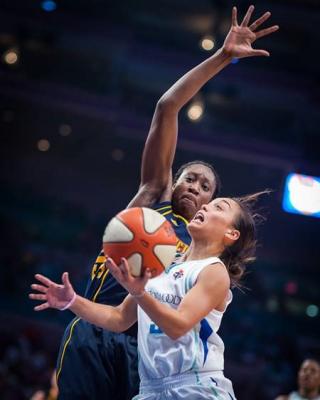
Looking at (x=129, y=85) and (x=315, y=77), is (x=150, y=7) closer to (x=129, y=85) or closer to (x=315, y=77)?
(x=129, y=85)

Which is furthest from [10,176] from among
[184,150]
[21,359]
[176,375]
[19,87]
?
[176,375]

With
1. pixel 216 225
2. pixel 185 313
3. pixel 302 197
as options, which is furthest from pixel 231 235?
pixel 302 197

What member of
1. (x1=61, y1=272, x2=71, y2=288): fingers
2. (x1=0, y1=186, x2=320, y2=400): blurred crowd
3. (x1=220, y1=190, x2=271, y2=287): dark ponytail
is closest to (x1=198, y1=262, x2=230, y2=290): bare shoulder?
(x1=220, y1=190, x2=271, y2=287): dark ponytail

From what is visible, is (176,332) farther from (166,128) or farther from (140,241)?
(166,128)

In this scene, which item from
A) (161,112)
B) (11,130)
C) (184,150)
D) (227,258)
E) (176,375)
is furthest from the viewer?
(11,130)

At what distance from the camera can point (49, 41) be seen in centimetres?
1437

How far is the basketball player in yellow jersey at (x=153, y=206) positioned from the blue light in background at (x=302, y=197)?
399 inches

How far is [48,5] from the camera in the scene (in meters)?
14.0

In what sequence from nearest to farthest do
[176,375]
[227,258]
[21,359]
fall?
[176,375] < [227,258] < [21,359]

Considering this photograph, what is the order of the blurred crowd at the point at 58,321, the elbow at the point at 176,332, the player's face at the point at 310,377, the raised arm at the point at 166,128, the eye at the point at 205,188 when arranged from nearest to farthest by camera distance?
the elbow at the point at 176,332, the raised arm at the point at 166,128, the eye at the point at 205,188, the player's face at the point at 310,377, the blurred crowd at the point at 58,321

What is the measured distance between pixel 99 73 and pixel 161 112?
11482mm

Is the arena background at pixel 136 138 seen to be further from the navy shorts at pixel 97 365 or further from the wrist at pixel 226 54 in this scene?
the wrist at pixel 226 54

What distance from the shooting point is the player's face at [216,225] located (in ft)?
9.93

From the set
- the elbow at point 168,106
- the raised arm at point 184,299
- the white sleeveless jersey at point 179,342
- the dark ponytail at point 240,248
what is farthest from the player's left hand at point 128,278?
the elbow at point 168,106
